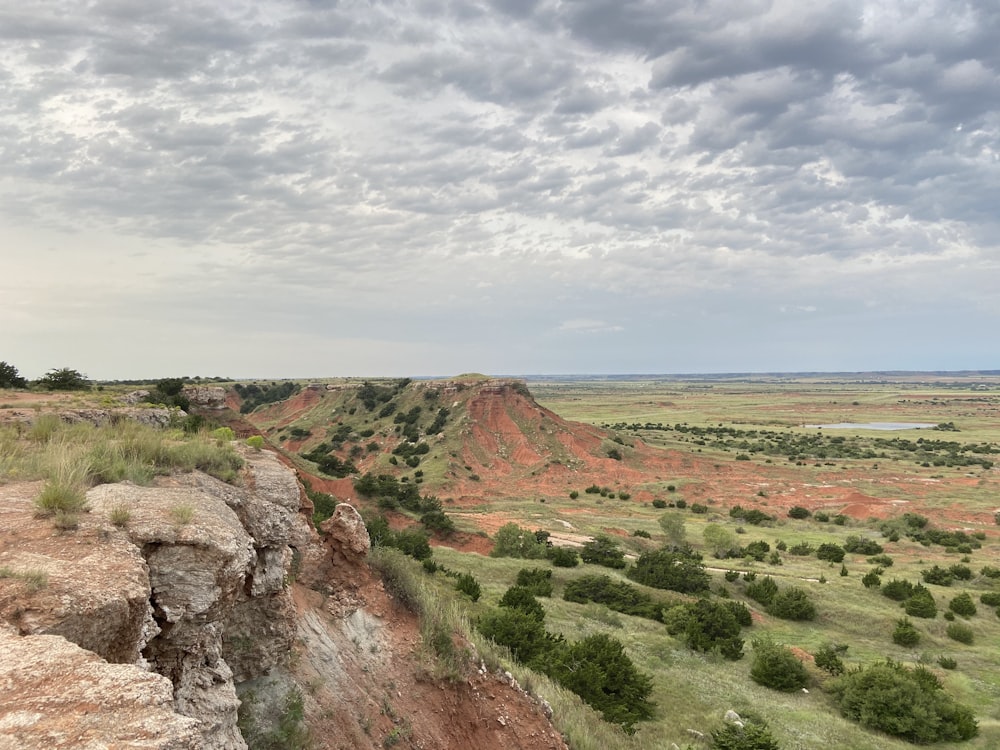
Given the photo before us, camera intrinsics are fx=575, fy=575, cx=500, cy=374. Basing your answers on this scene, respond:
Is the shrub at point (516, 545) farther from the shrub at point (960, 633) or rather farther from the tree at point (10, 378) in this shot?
the tree at point (10, 378)

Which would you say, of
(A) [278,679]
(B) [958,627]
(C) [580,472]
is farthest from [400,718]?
(C) [580,472]

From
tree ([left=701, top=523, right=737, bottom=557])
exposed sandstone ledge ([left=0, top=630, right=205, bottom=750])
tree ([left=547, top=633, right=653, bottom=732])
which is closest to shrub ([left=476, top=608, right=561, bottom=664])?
tree ([left=547, top=633, right=653, bottom=732])

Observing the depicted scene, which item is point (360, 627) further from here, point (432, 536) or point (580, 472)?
point (580, 472)

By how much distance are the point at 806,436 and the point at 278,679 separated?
119 meters

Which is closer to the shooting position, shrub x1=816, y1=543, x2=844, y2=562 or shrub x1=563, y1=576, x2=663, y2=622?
shrub x1=563, y1=576, x2=663, y2=622

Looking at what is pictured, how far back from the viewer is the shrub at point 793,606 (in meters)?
27.4

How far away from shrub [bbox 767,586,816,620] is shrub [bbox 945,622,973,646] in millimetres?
5495

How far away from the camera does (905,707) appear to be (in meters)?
18.1

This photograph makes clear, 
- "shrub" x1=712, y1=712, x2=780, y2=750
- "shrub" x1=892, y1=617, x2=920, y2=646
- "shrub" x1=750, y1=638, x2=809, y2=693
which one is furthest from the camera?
"shrub" x1=892, y1=617, x2=920, y2=646

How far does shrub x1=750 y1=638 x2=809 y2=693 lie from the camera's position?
805 inches

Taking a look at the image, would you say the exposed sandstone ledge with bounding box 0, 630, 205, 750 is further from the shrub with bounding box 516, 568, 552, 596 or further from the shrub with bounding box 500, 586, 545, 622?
the shrub with bounding box 516, 568, 552, 596

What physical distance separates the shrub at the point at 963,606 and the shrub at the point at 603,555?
16273mm

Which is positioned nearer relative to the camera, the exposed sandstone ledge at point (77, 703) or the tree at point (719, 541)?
the exposed sandstone ledge at point (77, 703)

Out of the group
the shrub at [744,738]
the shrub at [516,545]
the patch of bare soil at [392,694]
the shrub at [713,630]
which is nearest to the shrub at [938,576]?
the shrub at [713,630]
